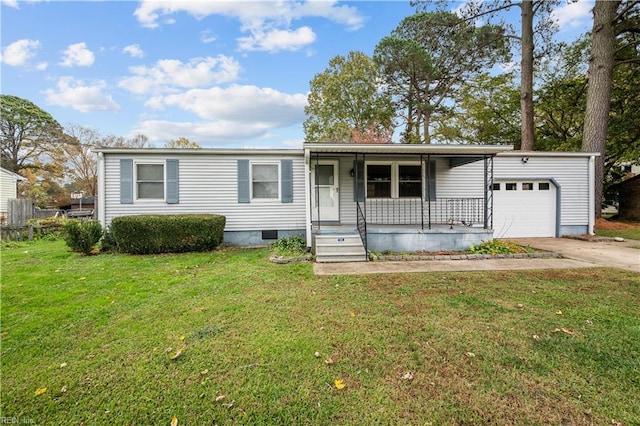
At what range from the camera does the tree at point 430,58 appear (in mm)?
13500

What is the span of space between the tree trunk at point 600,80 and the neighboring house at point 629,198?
18.4 feet

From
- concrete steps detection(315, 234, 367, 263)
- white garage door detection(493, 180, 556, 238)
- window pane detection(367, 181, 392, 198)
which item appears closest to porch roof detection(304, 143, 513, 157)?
window pane detection(367, 181, 392, 198)

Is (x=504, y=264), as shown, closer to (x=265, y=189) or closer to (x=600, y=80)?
(x=265, y=189)

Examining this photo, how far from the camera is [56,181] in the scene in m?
26.6

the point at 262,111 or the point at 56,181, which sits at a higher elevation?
the point at 262,111

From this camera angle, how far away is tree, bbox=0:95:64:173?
77.4 ft

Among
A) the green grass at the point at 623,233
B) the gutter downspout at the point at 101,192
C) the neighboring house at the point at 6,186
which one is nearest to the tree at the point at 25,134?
the neighboring house at the point at 6,186

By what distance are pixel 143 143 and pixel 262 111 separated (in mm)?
15748

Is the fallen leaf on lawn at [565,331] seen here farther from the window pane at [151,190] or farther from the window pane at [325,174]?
the window pane at [151,190]

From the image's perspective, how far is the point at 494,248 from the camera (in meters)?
6.98

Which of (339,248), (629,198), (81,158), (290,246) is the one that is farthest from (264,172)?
(81,158)

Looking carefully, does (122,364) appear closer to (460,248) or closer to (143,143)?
(460,248)

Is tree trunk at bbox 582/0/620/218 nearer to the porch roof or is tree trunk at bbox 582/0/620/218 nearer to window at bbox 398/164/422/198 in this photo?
the porch roof

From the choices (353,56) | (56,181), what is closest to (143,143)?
(56,181)
